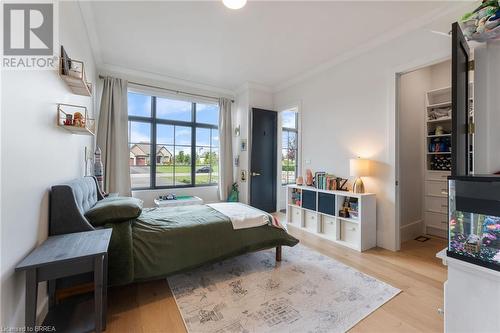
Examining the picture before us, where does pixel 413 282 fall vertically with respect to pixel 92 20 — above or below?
below

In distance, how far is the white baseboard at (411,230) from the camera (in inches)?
126

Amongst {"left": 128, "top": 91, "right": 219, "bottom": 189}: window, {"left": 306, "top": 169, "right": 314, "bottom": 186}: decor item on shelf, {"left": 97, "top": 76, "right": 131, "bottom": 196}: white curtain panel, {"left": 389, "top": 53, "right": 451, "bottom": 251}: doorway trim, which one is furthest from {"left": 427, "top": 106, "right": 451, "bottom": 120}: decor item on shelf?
{"left": 97, "top": 76, "right": 131, "bottom": 196}: white curtain panel

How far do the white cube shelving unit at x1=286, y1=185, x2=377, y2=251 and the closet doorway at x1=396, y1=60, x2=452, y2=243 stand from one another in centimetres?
73

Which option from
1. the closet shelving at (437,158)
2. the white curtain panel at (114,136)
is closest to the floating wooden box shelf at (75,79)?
the white curtain panel at (114,136)

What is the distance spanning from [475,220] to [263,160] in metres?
3.79

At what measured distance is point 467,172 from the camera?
4.86ft

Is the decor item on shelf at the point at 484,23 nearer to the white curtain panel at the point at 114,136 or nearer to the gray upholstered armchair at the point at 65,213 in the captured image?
the gray upholstered armchair at the point at 65,213

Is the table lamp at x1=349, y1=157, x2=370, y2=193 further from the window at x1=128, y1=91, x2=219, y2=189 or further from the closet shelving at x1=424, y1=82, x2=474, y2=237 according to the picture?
the window at x1=128, y1=91, x2=219, y2=189

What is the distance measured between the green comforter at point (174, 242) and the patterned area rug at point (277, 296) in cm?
25

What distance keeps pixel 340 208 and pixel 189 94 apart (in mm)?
3553

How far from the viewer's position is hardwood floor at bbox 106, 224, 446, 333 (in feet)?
5.02

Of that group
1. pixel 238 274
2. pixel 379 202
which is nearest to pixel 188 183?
pixel 238 274

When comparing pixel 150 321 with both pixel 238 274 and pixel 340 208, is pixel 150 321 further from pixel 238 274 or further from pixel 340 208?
pixel 340 208

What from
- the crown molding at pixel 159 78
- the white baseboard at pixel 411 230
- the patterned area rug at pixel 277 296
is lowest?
the patterned area rug at pixel 277 296
